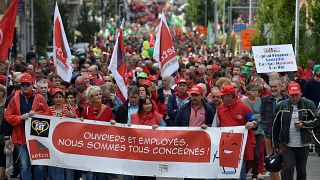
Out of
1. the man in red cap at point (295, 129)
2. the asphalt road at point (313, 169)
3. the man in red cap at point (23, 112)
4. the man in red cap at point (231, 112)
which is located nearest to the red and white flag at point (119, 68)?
the asphalt road at point (313, 169)

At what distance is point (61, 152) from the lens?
14.5 m

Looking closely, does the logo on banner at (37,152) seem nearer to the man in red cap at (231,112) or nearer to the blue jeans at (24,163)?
the blue jeans at (24,163)

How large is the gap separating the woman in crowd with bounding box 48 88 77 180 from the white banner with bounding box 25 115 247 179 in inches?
7.1

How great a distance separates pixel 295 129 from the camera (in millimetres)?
13961

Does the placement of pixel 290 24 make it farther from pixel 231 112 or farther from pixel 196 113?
pixel 231 112

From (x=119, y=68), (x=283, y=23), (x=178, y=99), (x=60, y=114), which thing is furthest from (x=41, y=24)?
(x=60, y=114)

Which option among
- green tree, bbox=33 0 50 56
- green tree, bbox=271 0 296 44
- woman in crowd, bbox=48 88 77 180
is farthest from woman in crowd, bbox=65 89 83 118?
green tree, bbox=33 0 50 56

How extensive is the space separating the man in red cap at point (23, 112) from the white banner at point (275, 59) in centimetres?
1027

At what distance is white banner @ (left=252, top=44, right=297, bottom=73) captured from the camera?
80.5 feet

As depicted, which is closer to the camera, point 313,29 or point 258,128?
point 258,128

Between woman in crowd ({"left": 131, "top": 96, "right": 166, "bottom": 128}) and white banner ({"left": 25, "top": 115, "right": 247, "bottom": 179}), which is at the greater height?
woman in crowd ({"left": 131, "top": 96, "right": 166, "bottom": 128})

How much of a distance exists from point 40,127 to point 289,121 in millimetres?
3329

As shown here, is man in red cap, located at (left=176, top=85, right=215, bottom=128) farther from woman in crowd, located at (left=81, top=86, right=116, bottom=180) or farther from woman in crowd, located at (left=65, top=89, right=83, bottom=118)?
woman in crowd, located at (left=65, top=89, right=83, bottom=118)

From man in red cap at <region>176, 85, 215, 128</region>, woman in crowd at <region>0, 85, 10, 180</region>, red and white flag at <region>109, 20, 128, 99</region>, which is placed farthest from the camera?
red and white flag at <region>109, 20, 128, 99</region>
